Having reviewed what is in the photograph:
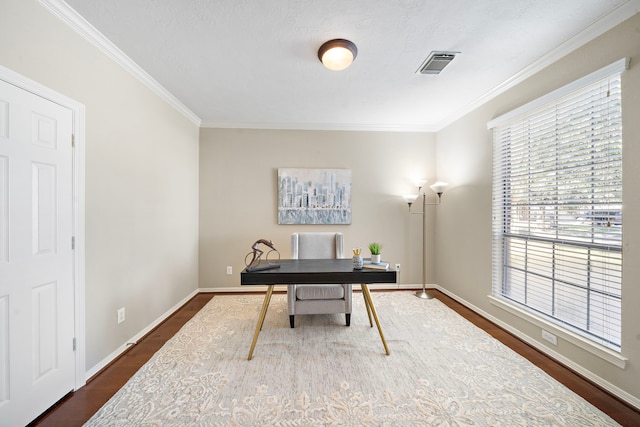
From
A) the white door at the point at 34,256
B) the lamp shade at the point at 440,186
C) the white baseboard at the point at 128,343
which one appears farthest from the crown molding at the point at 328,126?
the white baseboard at the point at 128,343

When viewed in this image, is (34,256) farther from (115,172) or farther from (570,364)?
(570,364)

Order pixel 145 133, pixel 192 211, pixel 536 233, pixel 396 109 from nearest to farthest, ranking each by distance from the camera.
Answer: pixel 536 233 → pixel 145 133 → pixel 396 109 → pixel 192 211

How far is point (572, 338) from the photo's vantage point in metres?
2.01

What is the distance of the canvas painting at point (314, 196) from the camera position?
3.94 m

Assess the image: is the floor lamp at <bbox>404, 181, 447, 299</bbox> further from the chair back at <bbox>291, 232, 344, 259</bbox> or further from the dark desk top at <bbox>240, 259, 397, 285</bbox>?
the dark desk top at <bbox>240, 259, 397, 285</bbox>

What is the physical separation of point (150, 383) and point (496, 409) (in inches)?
93.8

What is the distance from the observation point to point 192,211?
370 cm

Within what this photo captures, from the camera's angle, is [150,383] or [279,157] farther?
[279,157]

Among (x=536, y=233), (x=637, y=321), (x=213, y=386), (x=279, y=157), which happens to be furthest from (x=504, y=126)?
(x=213, y=386)

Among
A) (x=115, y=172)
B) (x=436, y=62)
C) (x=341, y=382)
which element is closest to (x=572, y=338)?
(x=341, y=382)

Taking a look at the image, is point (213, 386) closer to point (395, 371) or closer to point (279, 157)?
point (395, 371)

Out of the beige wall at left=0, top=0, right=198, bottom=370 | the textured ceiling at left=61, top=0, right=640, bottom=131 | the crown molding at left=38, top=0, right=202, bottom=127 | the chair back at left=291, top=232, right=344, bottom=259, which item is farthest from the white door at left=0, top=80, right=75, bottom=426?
the chair back at left=291, top=232, right=344, bottom=259

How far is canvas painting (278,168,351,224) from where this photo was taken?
3939 mm

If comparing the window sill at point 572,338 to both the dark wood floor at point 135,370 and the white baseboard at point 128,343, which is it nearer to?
the dark wood floor at point 135,370
